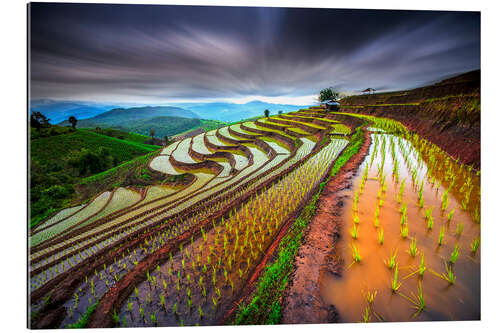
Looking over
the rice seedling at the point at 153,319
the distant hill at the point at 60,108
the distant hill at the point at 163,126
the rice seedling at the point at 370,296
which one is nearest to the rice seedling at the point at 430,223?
the rice seedling at the point at 370,296

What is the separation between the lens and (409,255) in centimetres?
195

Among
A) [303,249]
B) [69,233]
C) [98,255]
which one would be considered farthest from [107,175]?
[303,249]

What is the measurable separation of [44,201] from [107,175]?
5.59 metres

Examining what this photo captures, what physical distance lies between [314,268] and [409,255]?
1.12 m

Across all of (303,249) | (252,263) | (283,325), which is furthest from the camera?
(252,263)

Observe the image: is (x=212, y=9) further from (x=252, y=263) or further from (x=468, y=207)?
(x=468, y=207)

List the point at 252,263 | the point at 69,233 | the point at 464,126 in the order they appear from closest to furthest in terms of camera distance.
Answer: the point at 252,263 < the point at 464,126 < the point at 69,233

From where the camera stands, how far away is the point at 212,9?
2.67 m

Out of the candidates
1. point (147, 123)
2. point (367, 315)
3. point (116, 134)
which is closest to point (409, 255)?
point (367, 315)

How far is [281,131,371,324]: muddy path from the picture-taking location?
5.24ft

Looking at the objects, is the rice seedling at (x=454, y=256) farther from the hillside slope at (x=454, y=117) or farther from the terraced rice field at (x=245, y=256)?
the hillside slope at (x=454, y=117)

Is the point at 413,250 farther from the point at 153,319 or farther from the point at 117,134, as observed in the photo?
the point at 117,134

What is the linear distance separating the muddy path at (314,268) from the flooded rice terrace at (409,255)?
3.5 inches

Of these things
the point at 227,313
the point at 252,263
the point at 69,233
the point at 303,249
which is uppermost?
the point at 303,249
